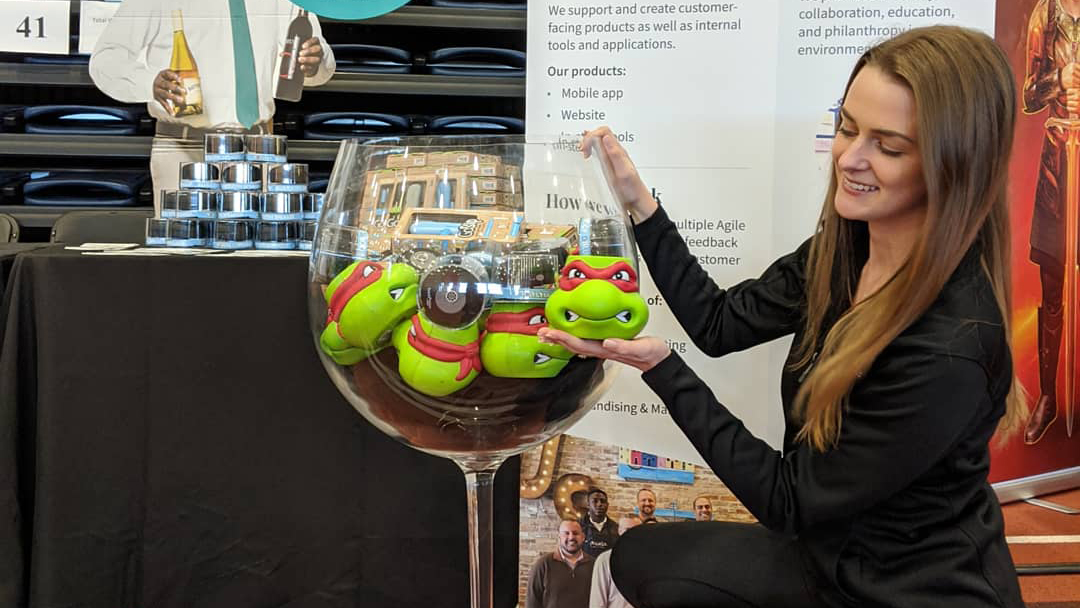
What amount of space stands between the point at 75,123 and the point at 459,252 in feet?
10.8

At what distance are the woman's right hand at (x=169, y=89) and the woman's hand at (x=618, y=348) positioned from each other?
2.11 metres

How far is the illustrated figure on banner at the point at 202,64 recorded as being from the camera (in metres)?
2.71

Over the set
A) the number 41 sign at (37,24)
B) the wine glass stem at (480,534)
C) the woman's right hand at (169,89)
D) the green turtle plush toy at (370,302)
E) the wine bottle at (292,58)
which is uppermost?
the number 41 sign at (37,24)

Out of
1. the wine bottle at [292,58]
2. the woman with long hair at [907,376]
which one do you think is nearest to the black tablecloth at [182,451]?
the woman with long hair at [907,376]

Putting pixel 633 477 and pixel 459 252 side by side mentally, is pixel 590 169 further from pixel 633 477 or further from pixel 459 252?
pixel 633 477

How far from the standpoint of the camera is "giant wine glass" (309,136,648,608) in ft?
2.90

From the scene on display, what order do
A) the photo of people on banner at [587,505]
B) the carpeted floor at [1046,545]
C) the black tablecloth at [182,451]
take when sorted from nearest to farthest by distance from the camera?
the black tablecloth at [182,451]
the photo of people on banner at [587,505]
the carpeted floor at [1046,545]

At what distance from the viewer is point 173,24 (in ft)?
9.91

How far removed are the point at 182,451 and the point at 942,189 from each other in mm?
1269

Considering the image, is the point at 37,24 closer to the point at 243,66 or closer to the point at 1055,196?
the point at 243,66

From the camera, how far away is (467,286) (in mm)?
861

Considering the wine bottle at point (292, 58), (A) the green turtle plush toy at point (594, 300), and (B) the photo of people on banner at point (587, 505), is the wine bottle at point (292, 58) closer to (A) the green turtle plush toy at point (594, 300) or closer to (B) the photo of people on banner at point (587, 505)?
(B) the photo of people on banner at point (587, 505)

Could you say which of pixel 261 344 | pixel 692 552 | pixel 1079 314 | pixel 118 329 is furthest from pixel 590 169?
pixel 1079 314

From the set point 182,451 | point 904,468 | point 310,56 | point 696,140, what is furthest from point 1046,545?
point 310,56
